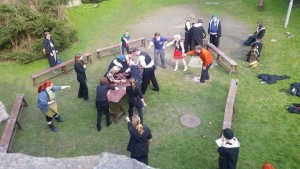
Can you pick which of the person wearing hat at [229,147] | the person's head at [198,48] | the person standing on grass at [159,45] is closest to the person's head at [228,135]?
the person wearing hat at [229,147]

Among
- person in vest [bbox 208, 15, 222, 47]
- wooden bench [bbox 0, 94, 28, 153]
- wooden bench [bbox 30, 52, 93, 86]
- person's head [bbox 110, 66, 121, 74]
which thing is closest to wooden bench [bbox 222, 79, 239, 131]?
person in vest [bbox 208, 15, 222, 47]

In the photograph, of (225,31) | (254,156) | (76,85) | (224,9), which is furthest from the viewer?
(224,9)

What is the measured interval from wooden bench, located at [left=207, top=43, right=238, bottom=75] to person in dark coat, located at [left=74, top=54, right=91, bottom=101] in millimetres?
5485

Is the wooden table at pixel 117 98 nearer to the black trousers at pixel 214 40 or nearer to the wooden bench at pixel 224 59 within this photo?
the wooden bench at pixel 224 59

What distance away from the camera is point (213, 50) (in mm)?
14047

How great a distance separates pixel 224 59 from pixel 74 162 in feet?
29.5

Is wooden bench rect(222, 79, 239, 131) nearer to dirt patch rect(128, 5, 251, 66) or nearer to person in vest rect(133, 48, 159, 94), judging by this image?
person in vest rect(133, 48, 159, 94)

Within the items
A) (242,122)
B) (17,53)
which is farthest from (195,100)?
(17,53)

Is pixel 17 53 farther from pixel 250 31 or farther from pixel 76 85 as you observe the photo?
pixel 250 31

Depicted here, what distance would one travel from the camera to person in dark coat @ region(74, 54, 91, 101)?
34.9ft

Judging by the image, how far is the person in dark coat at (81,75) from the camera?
1064 cm

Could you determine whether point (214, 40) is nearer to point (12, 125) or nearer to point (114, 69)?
point (114, 69)

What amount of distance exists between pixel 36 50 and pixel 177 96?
22.7ft

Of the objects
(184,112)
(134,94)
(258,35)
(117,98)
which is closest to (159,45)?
(184,112)
